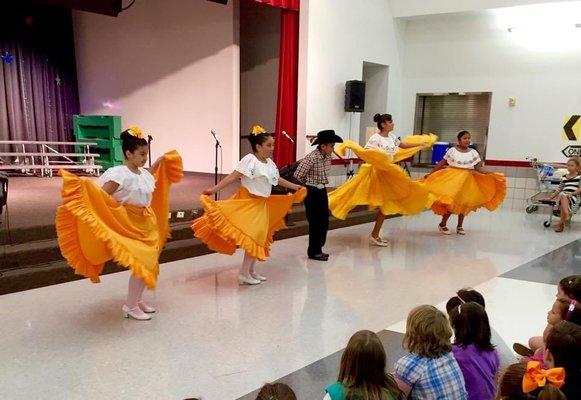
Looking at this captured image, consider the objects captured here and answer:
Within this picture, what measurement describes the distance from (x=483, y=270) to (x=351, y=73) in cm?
494

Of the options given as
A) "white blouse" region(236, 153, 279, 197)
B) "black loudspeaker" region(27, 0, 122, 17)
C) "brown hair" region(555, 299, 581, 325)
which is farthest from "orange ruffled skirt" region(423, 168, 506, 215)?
"black loudspeaker" region(27, 0, 122, 17)

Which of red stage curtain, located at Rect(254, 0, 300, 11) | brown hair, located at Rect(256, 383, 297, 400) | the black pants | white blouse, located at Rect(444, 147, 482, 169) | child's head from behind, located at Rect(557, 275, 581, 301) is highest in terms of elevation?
red stage curtain, located at Rect(254, 0, 300, 11)

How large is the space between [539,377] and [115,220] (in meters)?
2.60

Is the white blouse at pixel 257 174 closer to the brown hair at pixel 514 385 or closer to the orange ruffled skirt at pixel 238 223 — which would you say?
the orange ruffled skirt at pixel 238 223

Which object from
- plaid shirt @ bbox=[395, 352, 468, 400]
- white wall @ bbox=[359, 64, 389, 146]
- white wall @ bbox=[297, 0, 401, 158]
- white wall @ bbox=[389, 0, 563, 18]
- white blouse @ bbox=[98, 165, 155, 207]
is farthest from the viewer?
white wall @ bbox=[359, 64, 389, 146]

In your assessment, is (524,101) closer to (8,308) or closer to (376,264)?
(376,264)

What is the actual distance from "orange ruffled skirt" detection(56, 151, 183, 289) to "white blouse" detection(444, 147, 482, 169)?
4513 millimetres

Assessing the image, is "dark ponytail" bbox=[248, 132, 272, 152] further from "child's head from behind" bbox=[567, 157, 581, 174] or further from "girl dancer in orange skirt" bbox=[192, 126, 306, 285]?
"child's head from behind" bbox=[567, 157, 581, 174]

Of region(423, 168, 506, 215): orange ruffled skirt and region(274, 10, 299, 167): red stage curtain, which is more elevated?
region(274, 10, 299, 167): red stage curtain

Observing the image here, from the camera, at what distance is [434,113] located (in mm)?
10391

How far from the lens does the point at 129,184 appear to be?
10.5ft

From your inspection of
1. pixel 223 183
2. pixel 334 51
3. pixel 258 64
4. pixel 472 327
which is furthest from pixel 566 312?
pixel 258 64

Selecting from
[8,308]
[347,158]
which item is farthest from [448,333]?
[347,158]

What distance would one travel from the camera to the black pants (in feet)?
16.7
